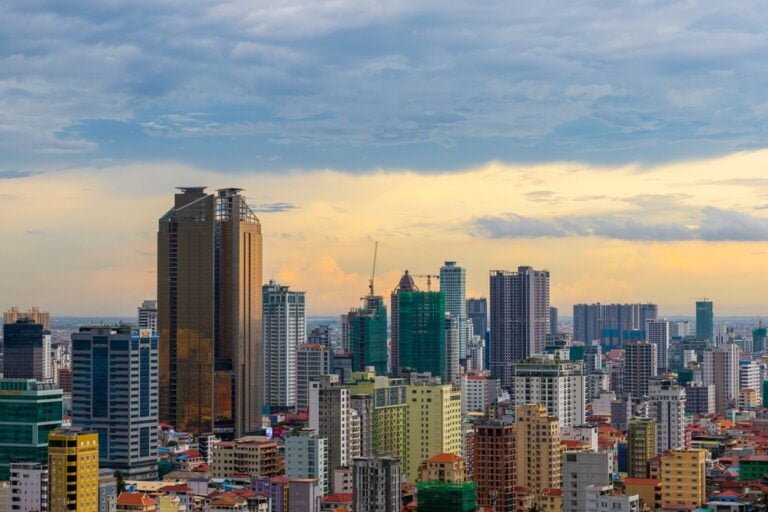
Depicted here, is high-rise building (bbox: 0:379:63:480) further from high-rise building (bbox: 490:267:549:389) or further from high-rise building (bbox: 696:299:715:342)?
high-rise building (bbox: 696:299:715:342)

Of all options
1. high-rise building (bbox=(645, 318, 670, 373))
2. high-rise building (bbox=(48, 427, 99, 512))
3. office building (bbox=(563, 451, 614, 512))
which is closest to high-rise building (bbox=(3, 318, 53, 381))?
high-rise building (bbox=(48, 427, 99, 512))

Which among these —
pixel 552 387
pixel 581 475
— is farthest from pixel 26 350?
pixel 581 475

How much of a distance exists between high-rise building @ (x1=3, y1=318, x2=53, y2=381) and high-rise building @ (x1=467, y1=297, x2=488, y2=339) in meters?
33.7

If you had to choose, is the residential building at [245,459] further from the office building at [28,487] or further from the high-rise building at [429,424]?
the office building at [28,487]

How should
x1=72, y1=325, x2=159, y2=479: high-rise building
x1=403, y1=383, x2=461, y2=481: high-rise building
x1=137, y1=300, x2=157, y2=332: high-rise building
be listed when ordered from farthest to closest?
A: x1=137, y1=300, x2=157, y2=332: high-rise building → x1=72, y1=325, x2=159, y2=479: high-rise building → x1=403, y1=383, x2=461, y2=481: high-rise building

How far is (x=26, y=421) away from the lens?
111ft

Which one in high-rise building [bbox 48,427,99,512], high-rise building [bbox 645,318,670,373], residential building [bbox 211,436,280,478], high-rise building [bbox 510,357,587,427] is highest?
high-rise building [bbox 645,318,670,373]

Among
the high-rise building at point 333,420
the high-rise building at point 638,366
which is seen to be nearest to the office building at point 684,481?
the high-rise building at point 333,420

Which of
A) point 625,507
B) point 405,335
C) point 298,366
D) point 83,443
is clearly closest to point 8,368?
point 298,366

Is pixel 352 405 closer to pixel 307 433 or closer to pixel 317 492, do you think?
pixel 307 433

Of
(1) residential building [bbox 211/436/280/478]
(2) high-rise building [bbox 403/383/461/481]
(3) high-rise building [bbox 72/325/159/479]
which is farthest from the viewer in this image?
(3) high-rise building [bbox 72/325/159/479]

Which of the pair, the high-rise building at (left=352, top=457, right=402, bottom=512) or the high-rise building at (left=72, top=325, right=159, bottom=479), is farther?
the high-rise building at (left=72, top=325, right=159, bottom=479)

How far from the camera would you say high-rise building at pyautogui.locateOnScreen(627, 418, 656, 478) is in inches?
1347

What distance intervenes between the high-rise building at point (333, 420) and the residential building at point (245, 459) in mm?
1303
